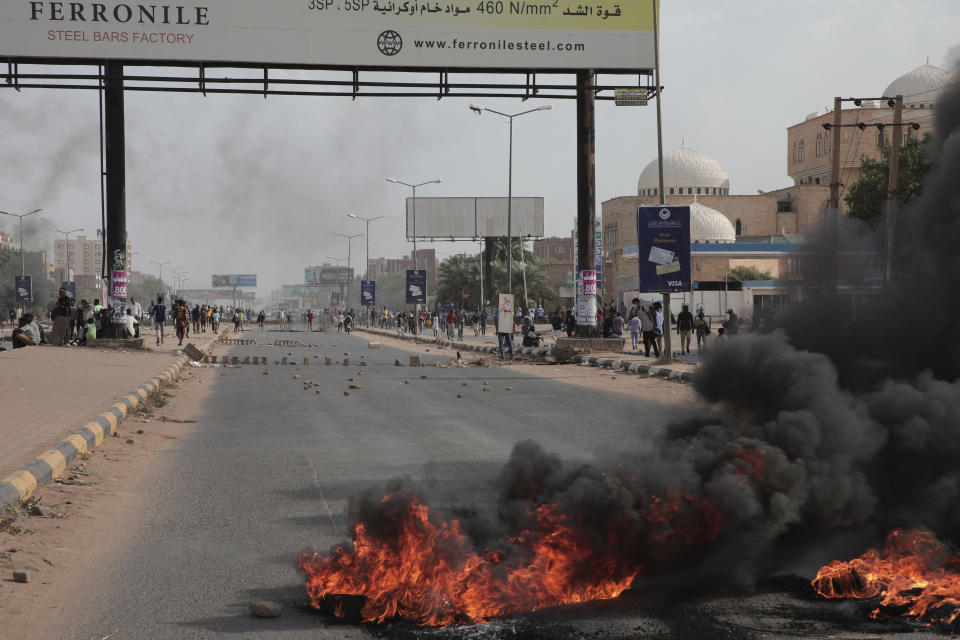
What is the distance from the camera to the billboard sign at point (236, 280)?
629ft

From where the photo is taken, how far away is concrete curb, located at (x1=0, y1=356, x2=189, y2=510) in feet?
21.8

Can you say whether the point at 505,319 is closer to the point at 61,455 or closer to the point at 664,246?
the point at 664,246

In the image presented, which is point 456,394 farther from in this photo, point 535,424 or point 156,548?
point 156,548

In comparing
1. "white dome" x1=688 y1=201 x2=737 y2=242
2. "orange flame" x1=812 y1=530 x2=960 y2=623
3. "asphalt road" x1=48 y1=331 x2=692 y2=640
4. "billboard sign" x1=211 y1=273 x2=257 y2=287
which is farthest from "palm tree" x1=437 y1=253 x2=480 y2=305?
"billboard sign" x1=211 y1=273 x2=257 y2=287

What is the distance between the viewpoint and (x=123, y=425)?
37.8 feet

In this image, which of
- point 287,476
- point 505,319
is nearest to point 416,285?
point 505,319

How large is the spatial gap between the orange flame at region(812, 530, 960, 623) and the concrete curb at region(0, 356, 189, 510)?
192 inches

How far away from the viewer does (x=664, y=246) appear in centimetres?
2242

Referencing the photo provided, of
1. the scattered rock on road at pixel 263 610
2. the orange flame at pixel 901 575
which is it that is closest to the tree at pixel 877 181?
the orange flame at pixel 901 575

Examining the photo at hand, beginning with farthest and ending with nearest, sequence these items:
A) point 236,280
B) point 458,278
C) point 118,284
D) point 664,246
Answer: point 236,280 < point 458,278 < point 118,284 < point 664,246

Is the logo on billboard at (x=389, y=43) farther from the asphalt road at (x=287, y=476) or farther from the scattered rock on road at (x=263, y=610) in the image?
the scattered rock on road at (x=263, y=610)

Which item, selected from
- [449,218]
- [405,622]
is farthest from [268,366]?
[449,218]

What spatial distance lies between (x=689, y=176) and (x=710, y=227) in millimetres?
11892

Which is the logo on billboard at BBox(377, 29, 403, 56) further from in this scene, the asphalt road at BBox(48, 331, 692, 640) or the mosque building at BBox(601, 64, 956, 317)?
the mosque building at BBox(601, 64, 956, 317)
